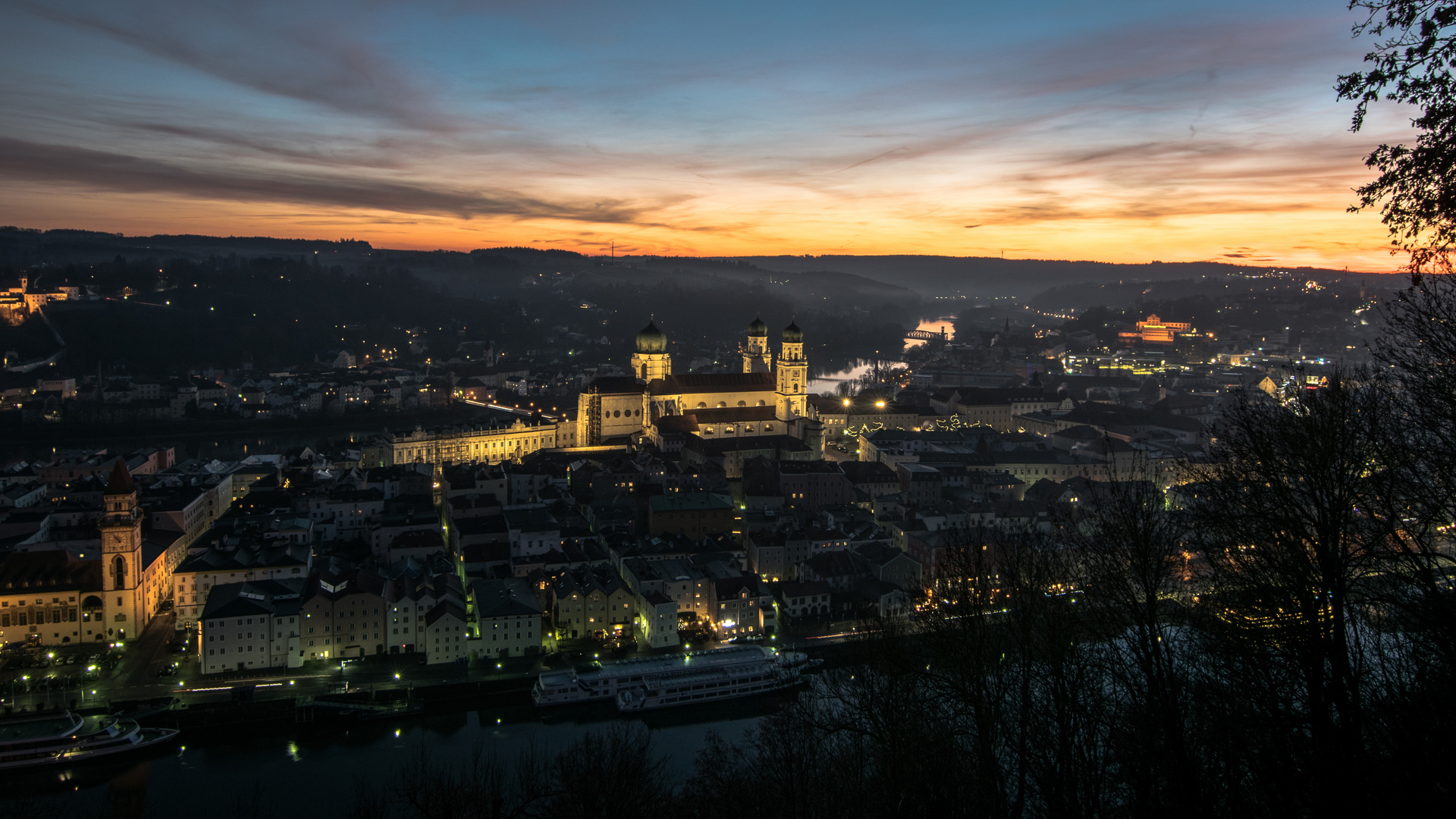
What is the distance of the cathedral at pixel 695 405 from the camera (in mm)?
20516

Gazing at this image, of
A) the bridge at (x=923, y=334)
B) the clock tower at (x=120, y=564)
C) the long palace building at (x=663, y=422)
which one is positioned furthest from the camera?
the bridge at (x=923, y=334)

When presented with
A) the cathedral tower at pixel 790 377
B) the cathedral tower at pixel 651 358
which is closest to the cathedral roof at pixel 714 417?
the cathedral tower at pixel 790 377

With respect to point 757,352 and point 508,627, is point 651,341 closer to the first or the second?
point 757,352

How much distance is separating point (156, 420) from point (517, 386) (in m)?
11.6

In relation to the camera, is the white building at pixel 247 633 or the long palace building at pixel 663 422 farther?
the long palace building at pixel 663 422

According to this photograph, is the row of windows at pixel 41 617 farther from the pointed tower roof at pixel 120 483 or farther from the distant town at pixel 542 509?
the pointed tower roof at pixel 120 483

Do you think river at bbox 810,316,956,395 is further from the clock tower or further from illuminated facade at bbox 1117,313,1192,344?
the clock tower

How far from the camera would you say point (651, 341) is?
24000mm

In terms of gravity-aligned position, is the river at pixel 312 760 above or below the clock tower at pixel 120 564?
below

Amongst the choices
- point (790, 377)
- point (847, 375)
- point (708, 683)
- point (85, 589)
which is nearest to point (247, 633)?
point (85, 589)

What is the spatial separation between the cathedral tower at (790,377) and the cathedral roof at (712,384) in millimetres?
344

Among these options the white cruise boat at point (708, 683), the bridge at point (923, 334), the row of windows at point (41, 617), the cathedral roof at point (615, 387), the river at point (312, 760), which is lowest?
the river at point (312, 760)

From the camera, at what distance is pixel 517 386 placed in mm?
34250

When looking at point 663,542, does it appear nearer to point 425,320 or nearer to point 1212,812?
point 1212,812
